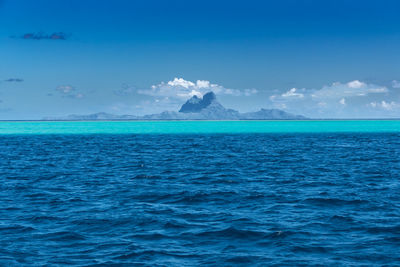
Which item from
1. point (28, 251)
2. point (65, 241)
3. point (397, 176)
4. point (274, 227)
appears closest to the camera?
point (28, 251)

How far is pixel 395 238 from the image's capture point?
17062mm

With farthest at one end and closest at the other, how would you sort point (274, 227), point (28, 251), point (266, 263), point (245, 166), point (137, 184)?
point (245, 166), point (137, 184), point (274, 227), point (28, 251), point (266, 263)

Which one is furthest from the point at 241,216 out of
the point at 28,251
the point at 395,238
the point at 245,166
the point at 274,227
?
the point at 245,166

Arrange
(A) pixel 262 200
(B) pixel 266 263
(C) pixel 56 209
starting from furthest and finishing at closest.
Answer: (A) pixel 262 200 < (C) pixel 56 209 < (B) pixel 266 263

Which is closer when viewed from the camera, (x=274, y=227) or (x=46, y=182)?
(x=274, y=227)

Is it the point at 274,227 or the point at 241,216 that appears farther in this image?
the point at 241,216

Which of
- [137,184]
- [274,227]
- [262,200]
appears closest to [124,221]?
[274,227]

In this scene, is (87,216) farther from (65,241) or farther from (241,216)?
(241,216)

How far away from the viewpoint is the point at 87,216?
20.9 meters

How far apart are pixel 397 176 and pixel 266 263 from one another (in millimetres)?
25673

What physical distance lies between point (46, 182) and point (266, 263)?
24144 mm

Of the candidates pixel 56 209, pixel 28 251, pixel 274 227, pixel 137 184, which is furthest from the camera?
pixel 137 184

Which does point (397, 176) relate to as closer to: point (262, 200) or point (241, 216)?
point (262, 200)

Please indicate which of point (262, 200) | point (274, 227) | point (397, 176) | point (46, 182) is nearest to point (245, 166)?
point (397, 176)
